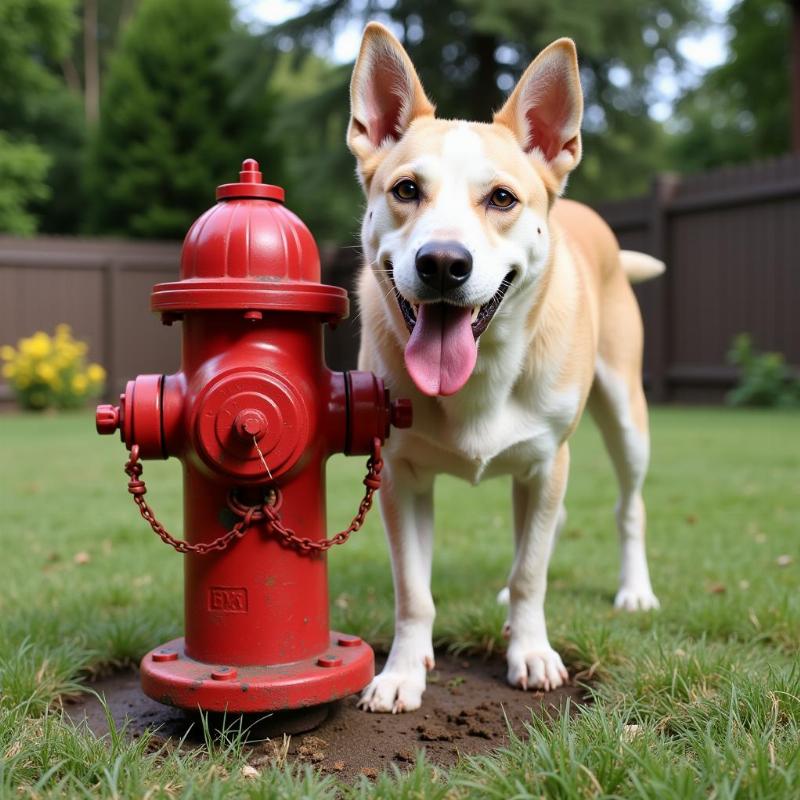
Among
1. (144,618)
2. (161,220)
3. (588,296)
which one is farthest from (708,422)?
(161,220)

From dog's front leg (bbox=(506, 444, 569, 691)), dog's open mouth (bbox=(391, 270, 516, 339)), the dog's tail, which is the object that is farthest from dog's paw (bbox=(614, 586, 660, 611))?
the dog's tail

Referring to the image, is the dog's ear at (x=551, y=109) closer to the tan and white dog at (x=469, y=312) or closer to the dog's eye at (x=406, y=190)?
the tan and white dog at (x=469, y=312)

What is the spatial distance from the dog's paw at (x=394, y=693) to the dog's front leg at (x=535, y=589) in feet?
0.96

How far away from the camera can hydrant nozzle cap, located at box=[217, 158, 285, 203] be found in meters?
2.29

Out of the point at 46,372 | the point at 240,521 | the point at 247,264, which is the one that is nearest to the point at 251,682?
the point at 240,521

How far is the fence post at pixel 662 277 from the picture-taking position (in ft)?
39.5

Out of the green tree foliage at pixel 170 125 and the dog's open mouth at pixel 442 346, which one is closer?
the dog's open mouth at pixel 442 346

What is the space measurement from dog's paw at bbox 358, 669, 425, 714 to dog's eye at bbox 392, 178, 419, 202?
1.23m

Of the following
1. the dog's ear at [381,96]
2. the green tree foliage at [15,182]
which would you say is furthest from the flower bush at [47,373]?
the dog's ear at [381,96]

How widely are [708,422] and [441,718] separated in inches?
299

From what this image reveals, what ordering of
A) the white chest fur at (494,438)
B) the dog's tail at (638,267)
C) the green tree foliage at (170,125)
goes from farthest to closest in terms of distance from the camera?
the green tree foliage at (170,125) < the dog's tail at (638,267) < the white chest fur at (494,438)

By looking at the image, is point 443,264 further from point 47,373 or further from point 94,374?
point 94,374

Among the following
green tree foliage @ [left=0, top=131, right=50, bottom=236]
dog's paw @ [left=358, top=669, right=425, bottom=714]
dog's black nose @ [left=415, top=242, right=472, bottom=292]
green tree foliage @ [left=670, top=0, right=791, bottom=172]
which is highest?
green tree foliage @ [left=670, top=0, right=791, bottom=172]

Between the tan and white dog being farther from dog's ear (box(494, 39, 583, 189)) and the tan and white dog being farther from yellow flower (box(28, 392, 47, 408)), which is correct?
yellow flower (box(28, 392, 47, 408))
